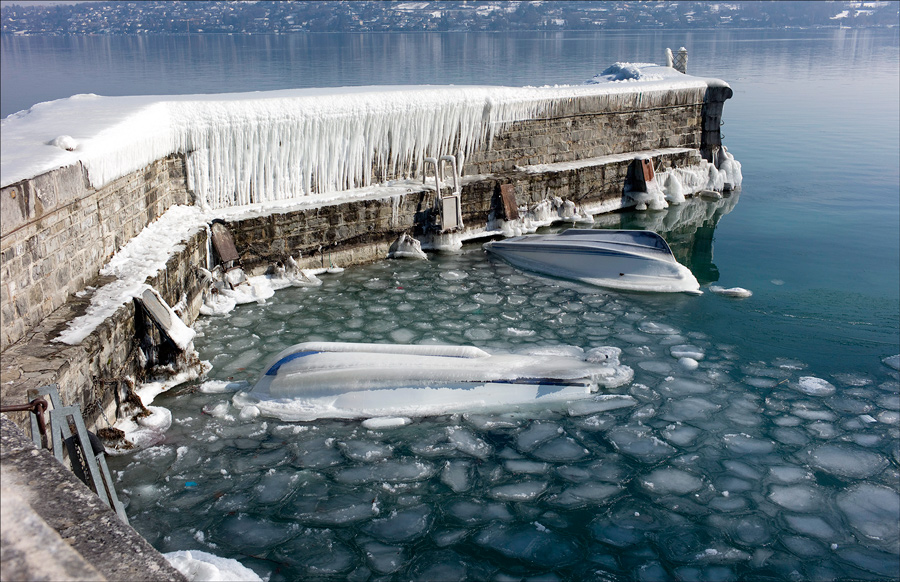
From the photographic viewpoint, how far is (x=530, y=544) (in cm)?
462

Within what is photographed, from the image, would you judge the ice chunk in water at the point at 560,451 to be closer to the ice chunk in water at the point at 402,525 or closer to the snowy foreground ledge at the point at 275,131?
the ice chunk in water at the point at 402,525

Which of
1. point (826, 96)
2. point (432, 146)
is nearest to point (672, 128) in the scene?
point (432, 146)

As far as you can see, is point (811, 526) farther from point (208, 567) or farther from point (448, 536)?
point (208, 567)

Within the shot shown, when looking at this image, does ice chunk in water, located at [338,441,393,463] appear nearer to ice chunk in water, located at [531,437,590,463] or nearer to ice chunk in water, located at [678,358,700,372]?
ice chunk in water, located at [531,437,590,463]

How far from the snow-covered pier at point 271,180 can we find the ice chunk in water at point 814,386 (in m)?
5.91

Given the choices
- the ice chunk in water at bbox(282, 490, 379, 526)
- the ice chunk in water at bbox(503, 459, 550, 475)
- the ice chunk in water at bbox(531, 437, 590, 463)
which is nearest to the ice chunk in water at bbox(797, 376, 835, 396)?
the ice chunk in water at bbox(531, 437, 590, 463)

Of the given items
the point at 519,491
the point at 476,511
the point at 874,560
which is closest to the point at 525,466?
the point at 519,491

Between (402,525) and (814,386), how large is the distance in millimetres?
4484

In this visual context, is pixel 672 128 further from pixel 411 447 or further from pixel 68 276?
pixel 68 276

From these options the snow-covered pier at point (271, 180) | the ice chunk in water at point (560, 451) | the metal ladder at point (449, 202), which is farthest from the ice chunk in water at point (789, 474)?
the metal ladder at point (449, 202)

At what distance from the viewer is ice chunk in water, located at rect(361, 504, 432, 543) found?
4680 mm

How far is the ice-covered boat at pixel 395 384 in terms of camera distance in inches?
245

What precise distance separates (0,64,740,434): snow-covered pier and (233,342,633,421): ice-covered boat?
1347mm

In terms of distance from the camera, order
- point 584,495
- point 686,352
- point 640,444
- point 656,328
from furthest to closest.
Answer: point 656,328 < point 686,352 < point 640,444 < point 584,495
